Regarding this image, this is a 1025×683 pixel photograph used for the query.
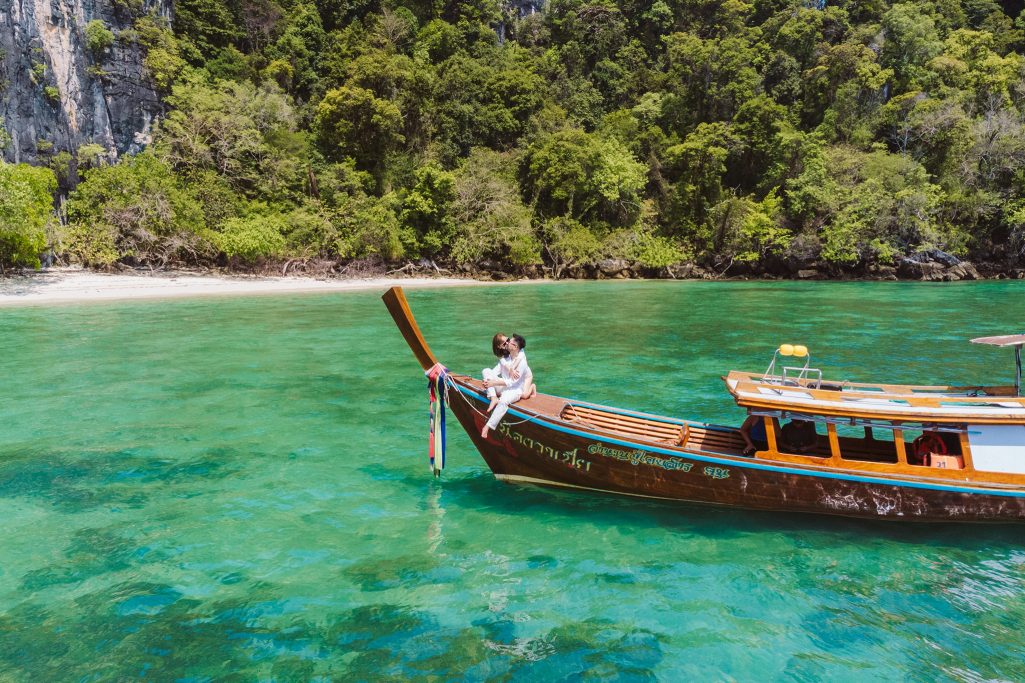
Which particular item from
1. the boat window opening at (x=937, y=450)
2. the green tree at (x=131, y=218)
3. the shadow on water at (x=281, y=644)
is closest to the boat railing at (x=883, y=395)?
the boat window opening at (x=937, y=450)

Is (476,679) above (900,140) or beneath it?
beneath

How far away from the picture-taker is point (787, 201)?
152 feet

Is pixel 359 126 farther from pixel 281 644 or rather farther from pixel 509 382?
pixel 281 644

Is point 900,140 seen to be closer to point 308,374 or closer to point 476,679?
point 308,374

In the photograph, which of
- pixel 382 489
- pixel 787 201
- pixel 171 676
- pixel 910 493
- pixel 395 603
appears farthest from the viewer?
pixel 787 201

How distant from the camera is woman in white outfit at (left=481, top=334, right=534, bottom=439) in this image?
820cm

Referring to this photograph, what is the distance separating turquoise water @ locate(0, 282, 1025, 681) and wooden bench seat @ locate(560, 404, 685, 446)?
103cm

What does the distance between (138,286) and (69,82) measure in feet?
49.4

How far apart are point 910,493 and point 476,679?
18.4 feet

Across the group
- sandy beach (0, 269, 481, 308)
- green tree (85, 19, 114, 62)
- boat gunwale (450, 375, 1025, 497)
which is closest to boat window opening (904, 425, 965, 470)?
boat gunwale (450, 375, 1025, 497)

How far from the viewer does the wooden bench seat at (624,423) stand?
8.81 metres

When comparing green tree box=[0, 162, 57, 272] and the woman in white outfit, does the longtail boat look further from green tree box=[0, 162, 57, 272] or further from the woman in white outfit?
green tree box=[0, 162, 57, 272]

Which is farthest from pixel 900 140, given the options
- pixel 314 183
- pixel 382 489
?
pixel 382 489

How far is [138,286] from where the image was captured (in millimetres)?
32812
